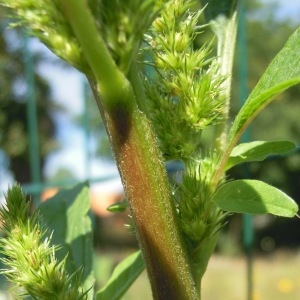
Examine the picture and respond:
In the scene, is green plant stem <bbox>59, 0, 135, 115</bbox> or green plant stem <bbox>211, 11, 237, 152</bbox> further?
green plant stem <bbox>211, 11, 237, 152</bbox>

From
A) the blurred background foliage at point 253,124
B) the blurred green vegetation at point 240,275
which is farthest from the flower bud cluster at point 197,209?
the blurred background foliage at point 253,124

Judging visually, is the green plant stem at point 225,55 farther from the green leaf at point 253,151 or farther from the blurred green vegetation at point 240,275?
the blurred green vegetation at point 240,275

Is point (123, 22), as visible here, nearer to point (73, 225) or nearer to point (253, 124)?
point (73, 225)

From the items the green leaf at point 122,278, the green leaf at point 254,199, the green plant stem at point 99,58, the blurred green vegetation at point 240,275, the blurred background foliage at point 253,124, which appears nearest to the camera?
the green plant stem at point 99,58

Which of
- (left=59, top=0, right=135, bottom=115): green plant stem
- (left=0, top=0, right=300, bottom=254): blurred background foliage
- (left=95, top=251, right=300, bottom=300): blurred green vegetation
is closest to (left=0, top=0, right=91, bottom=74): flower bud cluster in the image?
(left=59, top=0, right=135, bottom=115): green plant stem

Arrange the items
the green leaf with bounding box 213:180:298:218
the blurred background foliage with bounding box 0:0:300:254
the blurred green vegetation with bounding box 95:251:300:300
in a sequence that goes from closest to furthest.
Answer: the green leaf with bounding box 213:180:298:218
the blurred green vegetation with bounding box 95:251:300:300
the blurred background foliage with bounding box 0:0:300:254

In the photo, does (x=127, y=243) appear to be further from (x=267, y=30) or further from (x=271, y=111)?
(x=267, y=30)

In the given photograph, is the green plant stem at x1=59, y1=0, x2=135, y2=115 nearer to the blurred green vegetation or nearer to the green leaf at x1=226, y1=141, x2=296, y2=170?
the green leaf at x1=226, y1=141, x2=296, y2=170

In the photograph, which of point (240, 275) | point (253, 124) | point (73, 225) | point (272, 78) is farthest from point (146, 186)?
point (240, 275)
